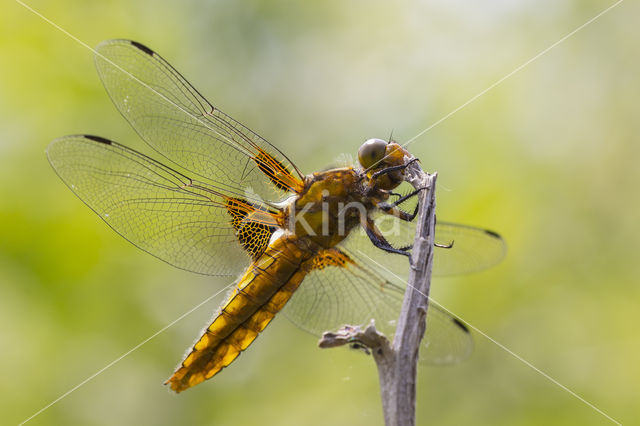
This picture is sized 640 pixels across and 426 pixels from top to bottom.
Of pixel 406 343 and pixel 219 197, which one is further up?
pixel 219 197

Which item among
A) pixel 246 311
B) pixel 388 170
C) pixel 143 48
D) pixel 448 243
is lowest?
pixel 246 311

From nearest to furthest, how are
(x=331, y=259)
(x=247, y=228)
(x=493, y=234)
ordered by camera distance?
(x=247, y=228) → (x=493, y=234) → (x=331, y=259)

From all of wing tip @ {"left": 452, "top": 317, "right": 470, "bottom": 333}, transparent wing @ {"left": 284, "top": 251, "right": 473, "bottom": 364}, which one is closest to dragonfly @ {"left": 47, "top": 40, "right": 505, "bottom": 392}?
transparent wing @ {"left": 284, "top": 251, "right": 473, "bottom": 364}

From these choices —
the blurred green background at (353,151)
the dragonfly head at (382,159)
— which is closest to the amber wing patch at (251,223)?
the dragonfly head at (382,159)

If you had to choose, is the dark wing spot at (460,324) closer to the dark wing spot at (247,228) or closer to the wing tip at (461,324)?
the wing tip at (461,324)

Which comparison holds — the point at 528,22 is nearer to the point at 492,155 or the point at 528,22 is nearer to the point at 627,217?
the point at 492,155

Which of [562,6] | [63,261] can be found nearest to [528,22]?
[562,6]

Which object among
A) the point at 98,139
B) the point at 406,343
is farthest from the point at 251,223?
the point at 406,343

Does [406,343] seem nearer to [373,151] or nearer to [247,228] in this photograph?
[373,151]
